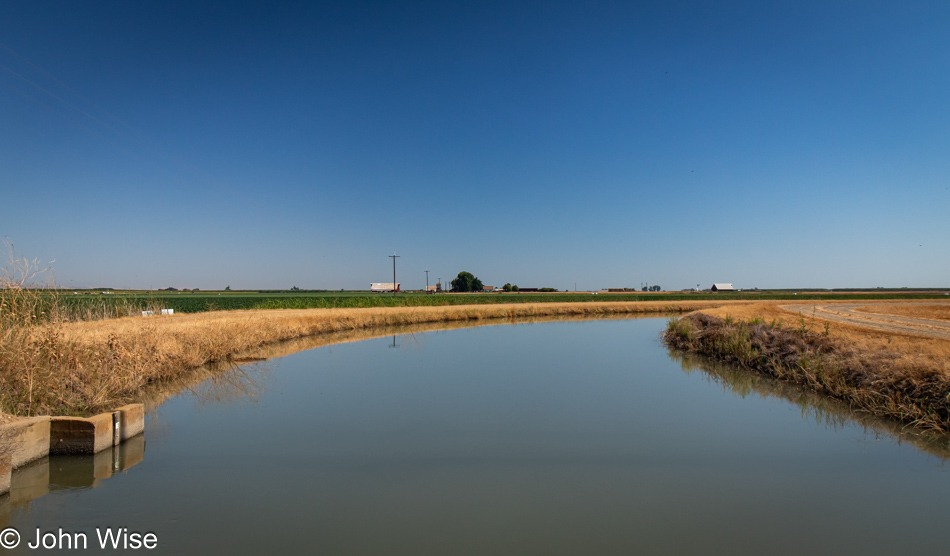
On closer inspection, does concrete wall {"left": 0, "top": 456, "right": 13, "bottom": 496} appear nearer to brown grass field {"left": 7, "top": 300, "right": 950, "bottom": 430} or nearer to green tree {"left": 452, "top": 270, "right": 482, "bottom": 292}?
brown grass field {"left": 7, "top": 300, "right": 950, "bottom": 430}

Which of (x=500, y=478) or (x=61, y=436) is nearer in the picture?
(x=500, y=478)

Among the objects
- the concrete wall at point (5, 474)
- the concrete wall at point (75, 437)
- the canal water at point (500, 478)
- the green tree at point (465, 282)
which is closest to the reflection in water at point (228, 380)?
the canal water at point (500, 478)

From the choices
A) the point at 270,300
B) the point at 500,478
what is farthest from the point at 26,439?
the point at 270,300

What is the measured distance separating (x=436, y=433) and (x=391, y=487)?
2229 millimetres

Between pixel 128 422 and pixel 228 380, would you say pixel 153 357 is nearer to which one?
pixel 228 380

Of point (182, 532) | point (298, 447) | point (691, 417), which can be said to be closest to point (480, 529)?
point (182, 532)

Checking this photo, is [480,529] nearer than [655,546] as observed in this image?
No

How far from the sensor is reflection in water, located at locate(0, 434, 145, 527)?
216 inches

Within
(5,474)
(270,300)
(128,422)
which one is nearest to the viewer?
(5,474)

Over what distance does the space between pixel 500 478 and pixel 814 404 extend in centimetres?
801

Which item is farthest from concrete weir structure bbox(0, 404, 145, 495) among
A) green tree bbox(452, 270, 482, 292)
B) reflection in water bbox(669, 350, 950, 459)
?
green tree bbox(452, 270, 482, 292)

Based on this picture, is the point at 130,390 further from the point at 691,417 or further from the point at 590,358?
the point at 590,358

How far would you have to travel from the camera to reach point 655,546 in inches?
182

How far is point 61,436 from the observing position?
6.82m
